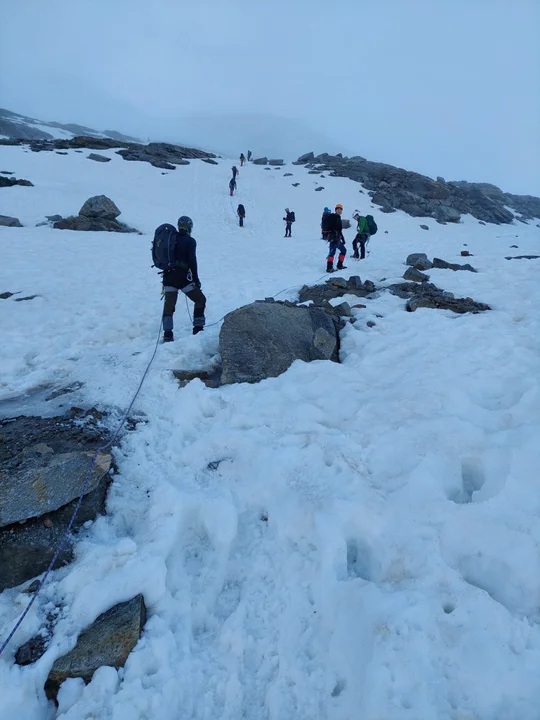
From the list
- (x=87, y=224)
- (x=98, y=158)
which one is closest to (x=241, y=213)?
(x=87, y=224)

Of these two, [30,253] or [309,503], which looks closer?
[309,503]

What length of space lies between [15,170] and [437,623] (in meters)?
37.2

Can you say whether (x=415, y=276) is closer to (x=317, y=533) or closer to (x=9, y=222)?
(x=317, y=533)

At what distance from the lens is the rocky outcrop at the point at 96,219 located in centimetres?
1795

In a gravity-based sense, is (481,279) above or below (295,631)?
above

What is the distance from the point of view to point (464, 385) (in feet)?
16.7

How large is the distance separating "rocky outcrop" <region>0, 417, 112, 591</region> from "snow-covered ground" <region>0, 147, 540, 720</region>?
198mm

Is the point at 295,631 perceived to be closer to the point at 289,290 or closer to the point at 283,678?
the point at 283,678

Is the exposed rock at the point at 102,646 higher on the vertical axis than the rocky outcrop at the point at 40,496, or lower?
lower

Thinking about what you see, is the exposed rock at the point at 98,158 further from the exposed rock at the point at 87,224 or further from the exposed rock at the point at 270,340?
the exposed rock at the point at 270,340

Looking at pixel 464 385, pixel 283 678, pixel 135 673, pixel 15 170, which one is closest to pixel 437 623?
pixel 283 678

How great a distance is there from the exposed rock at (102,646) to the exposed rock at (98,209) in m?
20.2

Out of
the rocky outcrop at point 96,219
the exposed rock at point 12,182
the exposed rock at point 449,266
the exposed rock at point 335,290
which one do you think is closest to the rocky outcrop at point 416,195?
the exposed rock at point 449,266

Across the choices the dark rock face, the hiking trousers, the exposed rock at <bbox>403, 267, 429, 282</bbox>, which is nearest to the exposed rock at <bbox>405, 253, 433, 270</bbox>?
the exposed rock at <bbox>403, 267, 429, 282</bbox>
